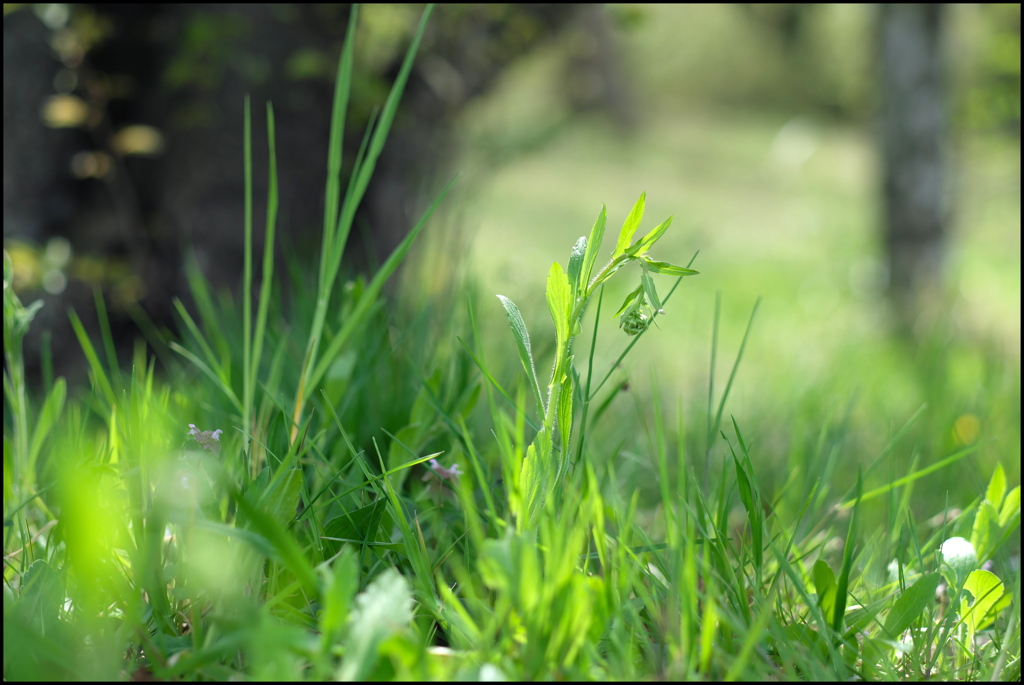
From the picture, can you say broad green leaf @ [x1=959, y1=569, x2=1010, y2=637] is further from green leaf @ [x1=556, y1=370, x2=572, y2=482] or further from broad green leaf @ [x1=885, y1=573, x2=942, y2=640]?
Result: green leaf @ [x1=556, y1=370, x2=572, y2=482]

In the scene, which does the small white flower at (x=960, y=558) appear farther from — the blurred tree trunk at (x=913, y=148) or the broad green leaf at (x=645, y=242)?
the blurred tree trunk at (x=913, y=148)

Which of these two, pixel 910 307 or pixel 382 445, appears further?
pixel 910 307

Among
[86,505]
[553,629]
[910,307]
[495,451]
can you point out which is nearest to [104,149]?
[495,451]

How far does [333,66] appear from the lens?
183cm

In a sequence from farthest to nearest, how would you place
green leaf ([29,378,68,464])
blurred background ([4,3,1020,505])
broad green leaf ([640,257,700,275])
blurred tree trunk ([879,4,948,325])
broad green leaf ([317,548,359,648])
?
blurred tree trunk ([879,4,948,325]), blurred background ([4,3,1020,505]), green leaf ([29,378,68,464]), broad green leaf ([640,257,700,275]), broad green leaf ([317,548,359,648])

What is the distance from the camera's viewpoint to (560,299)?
534 mm

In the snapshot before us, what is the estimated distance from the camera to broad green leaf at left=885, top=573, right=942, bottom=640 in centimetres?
57

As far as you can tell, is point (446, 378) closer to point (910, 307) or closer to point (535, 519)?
point (535, 519)

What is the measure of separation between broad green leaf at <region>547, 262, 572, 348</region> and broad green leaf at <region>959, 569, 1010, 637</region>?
1.26 feet

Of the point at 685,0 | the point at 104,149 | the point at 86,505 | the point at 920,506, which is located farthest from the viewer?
the point at 104,149

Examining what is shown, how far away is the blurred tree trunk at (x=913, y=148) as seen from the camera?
303cm

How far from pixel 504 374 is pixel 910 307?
2.65 metres

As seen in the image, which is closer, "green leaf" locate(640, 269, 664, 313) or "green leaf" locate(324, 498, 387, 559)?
"green leaf" locate(640, 269, 664, 313)

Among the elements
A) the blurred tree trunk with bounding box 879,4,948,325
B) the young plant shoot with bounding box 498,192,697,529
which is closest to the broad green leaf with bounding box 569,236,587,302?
the young plant shoot with bounding box 498,192,697,529
